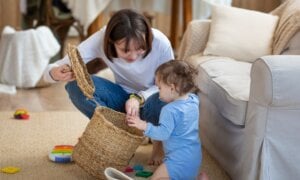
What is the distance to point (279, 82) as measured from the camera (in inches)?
65.4

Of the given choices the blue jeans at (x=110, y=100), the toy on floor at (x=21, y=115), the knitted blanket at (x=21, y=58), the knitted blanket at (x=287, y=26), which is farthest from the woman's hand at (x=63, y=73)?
the knitted blanket at (x=21, y=58)

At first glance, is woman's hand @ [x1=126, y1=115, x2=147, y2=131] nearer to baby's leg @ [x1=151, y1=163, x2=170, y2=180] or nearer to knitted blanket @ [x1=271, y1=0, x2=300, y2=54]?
baby's leg @ [x1=151, y1=163, x2=170, y2=180]

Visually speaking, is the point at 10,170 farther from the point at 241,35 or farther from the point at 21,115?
the point at 241,35

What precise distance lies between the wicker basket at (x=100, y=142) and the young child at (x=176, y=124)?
85 mm

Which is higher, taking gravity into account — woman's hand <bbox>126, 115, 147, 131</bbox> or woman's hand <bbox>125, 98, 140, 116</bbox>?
woman's hand <bbox>126, 115, 147, 131</bbox>

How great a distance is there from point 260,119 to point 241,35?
38.3 inches

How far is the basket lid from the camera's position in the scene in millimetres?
1930

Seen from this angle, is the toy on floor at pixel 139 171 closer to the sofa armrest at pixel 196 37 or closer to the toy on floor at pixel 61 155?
the toy on floor at pixel 61 155

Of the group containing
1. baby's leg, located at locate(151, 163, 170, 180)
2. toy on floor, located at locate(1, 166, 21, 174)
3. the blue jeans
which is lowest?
toy on floor, located at locate(1, 166, 21, 174)

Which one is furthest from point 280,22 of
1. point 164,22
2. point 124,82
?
point 164,22

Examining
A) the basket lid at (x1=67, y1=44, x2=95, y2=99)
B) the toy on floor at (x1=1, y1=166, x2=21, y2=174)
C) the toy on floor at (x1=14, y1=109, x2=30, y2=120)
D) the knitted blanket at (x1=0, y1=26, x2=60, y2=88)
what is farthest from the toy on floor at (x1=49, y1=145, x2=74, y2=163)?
the knitted blanket at (x1=0, y1=26, x2=60, y2=88)

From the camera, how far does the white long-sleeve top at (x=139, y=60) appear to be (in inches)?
82.8

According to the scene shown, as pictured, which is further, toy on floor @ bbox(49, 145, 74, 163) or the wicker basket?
toy on floor @ bbox(49, 145, 74, 163)

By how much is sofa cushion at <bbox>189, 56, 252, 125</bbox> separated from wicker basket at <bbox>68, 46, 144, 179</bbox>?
351 mm
